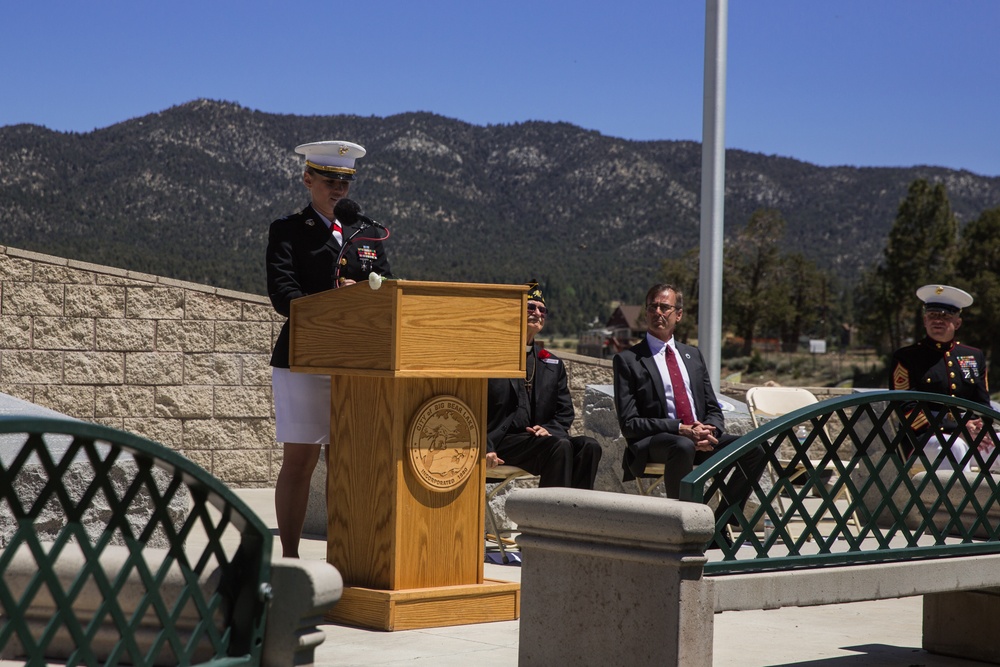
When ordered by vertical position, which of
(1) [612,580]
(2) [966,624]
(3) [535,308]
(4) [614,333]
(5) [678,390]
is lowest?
(2) [966,624]

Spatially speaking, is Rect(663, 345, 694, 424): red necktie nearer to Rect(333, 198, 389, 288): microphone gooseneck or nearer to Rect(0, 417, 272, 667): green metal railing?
Rect(333, 198, 389, 288): microphone gooseneck

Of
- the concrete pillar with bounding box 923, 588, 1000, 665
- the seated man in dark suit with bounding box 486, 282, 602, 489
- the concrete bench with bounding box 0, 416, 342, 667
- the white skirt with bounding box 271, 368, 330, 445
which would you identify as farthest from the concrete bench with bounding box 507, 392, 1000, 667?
the seated man in dark suit with bounding box 486, 282, 602, 489

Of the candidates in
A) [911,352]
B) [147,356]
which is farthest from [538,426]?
[147,356]

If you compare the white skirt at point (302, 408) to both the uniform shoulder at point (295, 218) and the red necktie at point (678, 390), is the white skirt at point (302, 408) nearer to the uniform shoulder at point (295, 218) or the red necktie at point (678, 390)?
the uniform shoulder at point (295, 218)

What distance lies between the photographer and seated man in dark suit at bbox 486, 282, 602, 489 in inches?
246

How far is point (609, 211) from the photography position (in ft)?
291

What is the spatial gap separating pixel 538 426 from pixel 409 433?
196 centimetres

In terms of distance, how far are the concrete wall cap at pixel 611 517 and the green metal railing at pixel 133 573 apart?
1.15m

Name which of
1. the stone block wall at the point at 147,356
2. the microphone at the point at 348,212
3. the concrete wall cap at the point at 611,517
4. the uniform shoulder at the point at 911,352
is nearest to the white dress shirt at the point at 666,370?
the uniform shoulder at the point at 911,352

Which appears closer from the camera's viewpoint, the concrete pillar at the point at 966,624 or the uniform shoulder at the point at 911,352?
the concrete pillar at the point at 966,624

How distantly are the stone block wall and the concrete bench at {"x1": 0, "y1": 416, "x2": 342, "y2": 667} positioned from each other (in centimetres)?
695

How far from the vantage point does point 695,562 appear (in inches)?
126

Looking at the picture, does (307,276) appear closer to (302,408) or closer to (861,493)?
(302,408)

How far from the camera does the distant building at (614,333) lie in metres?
76.3
